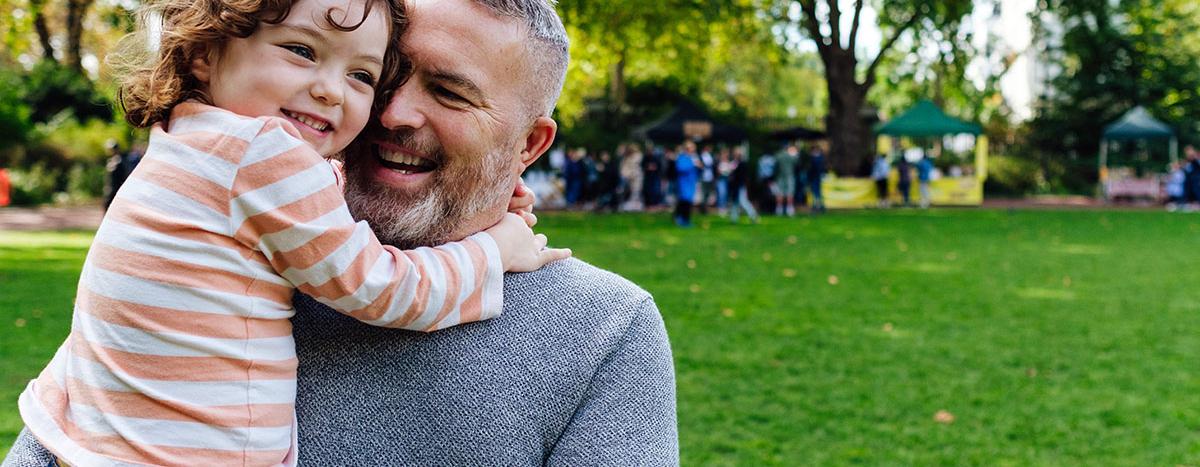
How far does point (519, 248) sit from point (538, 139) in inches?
10.7

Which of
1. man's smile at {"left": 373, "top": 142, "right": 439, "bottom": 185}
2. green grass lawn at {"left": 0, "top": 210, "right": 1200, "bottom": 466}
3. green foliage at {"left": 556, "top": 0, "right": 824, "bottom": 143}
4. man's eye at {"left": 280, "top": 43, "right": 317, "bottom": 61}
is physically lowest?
green grass lawn at {"left": 0, "top": 210, "right": 1200, "bottom": 466}

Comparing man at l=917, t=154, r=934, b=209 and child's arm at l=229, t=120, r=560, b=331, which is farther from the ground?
child's arm at l=229, t=120, r=560, b=331

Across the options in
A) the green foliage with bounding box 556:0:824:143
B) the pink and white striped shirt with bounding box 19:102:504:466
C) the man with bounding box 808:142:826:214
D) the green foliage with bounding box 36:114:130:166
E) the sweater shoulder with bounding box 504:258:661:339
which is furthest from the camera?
the green foliage with bounding box 36:114:130:166

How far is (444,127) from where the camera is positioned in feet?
6.39

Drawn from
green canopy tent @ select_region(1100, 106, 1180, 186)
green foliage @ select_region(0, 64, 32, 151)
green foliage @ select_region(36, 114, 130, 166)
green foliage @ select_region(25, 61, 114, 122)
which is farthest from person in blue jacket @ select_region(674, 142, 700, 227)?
green foliage @ select_region(25, 61, 114, 122)

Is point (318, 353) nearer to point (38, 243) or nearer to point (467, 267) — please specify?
point (467, 267)

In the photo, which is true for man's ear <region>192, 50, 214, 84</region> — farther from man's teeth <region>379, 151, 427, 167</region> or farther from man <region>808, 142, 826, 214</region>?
man <region>808, 142, 826, 214</region>

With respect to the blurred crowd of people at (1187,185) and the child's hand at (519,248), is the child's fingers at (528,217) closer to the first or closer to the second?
the child's hand at (519,248)

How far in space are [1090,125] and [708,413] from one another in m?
35.0

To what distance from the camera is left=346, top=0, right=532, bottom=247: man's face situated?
194cm

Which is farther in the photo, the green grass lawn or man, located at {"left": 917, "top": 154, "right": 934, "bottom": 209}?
man, located at {"left": 917, "top": 154, "right": 934, "bottom": 209}

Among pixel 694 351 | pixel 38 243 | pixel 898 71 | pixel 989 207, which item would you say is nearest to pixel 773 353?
pixel 694 351

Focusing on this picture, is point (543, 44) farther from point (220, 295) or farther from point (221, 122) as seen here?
point (220, 295)

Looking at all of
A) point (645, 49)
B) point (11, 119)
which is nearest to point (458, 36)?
point (11, 119)
